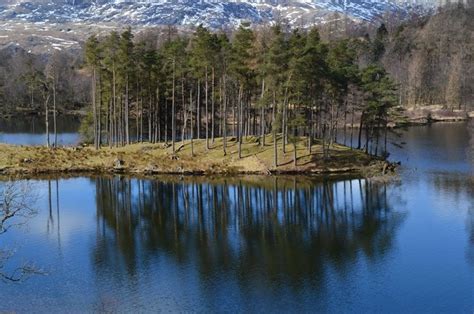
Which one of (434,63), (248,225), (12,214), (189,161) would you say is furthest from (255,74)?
(434,63)

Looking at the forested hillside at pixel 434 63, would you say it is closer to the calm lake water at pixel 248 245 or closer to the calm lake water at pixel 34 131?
the calm lake water at pixel 248 245

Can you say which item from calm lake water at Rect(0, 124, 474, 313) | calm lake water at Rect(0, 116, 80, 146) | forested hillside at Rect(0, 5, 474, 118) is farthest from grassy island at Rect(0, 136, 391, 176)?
forested hillside at Rect(0, 5, 474, 118)

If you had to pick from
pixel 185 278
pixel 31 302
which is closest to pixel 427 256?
pixel 185 278

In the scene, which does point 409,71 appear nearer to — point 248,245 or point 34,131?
point 34,131

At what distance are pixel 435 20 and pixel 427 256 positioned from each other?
6284 inches

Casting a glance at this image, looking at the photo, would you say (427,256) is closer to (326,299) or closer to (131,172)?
(326,299)

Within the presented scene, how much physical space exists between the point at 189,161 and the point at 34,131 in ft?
183

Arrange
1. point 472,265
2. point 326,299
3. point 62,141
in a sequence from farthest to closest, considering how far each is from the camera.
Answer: point 62,141
point 472,265
point 326,299

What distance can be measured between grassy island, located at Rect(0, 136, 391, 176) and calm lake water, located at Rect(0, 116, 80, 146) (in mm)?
23021

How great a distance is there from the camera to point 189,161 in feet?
210

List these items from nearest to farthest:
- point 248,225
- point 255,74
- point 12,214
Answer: point 12,214 → point 248,225 → point 255,74

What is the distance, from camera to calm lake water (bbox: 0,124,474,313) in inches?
1098

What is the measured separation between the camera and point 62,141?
9244 centimetres

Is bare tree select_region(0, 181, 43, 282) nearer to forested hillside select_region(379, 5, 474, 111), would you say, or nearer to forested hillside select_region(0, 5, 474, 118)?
forested hillside select_region(0, 5, 474, 118)
